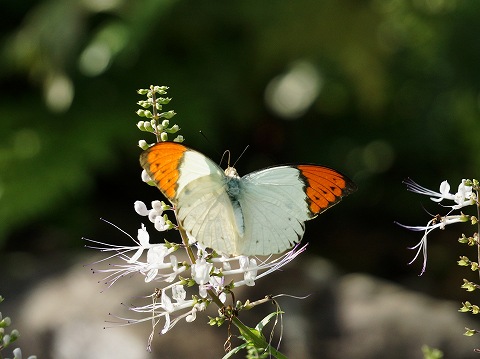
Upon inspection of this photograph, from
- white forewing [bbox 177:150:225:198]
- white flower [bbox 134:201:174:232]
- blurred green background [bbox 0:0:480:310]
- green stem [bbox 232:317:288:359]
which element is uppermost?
white forewing [bbox 177:150:225:198]

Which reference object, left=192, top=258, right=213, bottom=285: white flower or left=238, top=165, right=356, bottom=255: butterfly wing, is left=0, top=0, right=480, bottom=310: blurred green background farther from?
left=192, top=258, right=213, bottom=285: white flower

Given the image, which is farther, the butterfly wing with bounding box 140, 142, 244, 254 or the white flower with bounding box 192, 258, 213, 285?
the butterfly wing with bounding box 140, 142, 244, 254

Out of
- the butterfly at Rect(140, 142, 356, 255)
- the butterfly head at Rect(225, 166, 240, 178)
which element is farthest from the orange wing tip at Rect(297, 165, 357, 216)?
the butterfly head at Rect(225, 166, 240, 178)

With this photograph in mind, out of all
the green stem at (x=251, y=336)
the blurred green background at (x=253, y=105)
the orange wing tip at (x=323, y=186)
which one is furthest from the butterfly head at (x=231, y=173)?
the blurred green background at (x=253, y=105)

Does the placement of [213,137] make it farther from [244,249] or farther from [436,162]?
[244,249]

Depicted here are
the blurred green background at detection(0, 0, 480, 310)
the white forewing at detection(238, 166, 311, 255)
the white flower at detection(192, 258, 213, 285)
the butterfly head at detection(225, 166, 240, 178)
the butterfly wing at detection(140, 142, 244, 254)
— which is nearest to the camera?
the white flower at detection(192, 258, 213, 285)

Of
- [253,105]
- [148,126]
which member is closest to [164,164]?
[148,126]

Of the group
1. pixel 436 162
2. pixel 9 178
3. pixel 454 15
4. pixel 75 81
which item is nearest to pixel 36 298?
pixel 9 178
